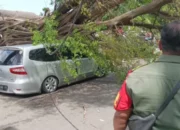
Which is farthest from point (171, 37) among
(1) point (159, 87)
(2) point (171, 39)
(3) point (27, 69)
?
(3) point (27, 69)

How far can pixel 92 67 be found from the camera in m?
9.58

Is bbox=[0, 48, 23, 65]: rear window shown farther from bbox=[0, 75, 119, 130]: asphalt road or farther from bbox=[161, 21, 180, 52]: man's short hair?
bbox=[161, 21, 180, 52]: man's short hair

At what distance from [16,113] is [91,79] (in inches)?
175

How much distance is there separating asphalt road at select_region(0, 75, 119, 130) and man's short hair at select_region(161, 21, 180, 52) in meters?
3.68

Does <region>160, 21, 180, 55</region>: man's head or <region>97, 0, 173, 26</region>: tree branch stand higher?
<region>97, 0, 173, 26</region>: tree branch

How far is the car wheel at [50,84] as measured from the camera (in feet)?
26.1

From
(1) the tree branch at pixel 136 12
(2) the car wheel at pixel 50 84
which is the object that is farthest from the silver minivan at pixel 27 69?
(1) the tree branch at pixel 136 12

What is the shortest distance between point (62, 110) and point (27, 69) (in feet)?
5.66

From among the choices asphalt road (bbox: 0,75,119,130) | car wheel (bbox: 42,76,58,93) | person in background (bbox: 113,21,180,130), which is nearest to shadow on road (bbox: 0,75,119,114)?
asphalt road (bbox: 0,75,119,130)

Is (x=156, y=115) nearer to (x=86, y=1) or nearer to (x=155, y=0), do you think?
(x=155, y=0)

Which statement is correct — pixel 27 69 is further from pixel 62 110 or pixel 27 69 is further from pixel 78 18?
pixel 78 18

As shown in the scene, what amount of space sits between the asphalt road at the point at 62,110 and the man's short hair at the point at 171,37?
368 cm

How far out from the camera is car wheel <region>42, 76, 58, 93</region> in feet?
26.1

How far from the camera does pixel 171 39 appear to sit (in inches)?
72.9
